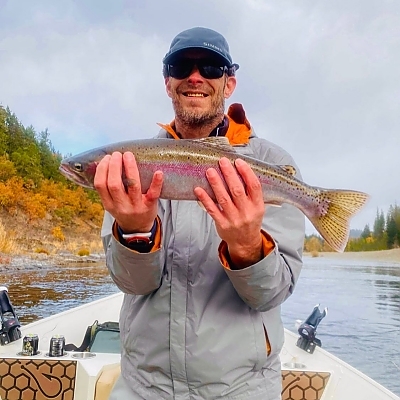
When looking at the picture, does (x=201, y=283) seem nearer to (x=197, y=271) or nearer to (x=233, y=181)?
(x=197, y=271)

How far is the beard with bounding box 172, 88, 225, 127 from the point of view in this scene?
2678 mm

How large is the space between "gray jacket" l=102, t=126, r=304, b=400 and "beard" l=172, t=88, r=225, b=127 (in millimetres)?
541

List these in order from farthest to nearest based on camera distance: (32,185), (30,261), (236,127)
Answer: (32,185)
(30,261)
(236,127)

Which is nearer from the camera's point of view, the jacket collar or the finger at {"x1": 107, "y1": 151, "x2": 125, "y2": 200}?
the finger at {"x1": 107, "y1": 151, "x2": 125, "y2": 200}

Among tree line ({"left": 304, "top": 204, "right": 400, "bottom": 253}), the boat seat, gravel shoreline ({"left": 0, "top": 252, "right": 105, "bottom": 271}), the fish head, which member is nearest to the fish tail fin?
the fish head

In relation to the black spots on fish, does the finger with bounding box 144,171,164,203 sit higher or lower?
lower

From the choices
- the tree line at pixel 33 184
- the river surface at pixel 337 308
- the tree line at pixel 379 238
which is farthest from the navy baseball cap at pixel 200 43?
the tree line at pixel 379 238

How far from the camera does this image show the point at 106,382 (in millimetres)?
4105

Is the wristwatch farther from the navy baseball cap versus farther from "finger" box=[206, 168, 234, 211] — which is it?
the navy baseball cap

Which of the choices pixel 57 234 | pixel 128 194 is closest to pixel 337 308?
pixel 128 194

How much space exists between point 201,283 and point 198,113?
3.17ft

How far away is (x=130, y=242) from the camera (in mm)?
2252

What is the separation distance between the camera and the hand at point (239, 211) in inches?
83.4

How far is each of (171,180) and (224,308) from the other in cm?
66
